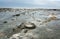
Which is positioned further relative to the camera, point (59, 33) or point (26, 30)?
point (26, 30)

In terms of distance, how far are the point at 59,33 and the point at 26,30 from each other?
338 centimetres

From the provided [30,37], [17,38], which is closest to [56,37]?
[30,37]

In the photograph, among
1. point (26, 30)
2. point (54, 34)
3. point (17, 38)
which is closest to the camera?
point (17, 38)

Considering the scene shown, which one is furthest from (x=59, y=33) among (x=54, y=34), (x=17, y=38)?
(x=17, y=38)

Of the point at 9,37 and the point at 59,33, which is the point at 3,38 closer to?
the point at 9,37

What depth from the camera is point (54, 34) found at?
46.1 ft

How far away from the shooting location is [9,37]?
43.6ft

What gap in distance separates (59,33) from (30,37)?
122 inches

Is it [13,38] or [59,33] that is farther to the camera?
[59,33]

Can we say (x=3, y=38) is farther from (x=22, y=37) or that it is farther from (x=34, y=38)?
(x=34, y=38)

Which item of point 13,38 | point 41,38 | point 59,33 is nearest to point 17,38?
point 13,38

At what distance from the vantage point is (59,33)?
14.4 meters

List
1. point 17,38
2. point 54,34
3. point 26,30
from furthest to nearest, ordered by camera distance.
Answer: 1. point 26,30
2. point 54,34
3. point 17,38

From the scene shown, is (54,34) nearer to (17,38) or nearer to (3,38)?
(17,38)
